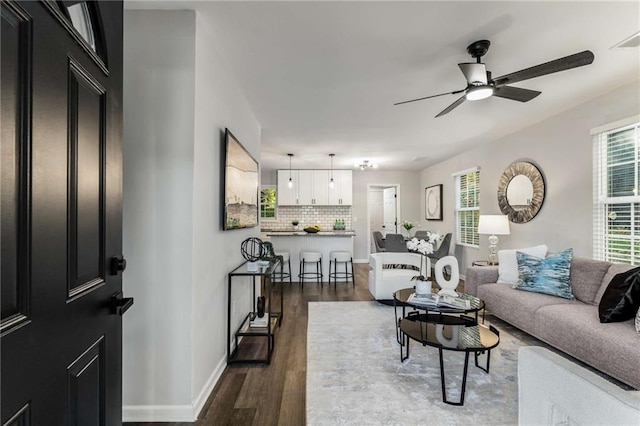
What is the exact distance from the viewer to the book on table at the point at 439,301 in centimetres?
240

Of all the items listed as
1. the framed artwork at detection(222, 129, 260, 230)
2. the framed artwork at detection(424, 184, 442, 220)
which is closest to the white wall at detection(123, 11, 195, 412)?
the framed artwork at detection(222, 129, 260, 230)

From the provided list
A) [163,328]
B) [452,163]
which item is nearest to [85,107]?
[163,328]

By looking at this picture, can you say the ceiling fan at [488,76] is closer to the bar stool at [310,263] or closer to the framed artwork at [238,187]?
the framed artwork at [238,187]

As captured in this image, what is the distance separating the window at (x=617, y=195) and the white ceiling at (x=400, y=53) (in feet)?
1.79

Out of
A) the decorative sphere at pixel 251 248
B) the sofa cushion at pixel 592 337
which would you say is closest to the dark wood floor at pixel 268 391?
the decorative sphere at pixel 251 248

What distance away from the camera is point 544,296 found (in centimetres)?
293

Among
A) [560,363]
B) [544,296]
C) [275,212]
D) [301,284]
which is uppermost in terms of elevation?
[275,212]

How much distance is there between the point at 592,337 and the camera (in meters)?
2.12

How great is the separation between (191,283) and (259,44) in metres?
1.75

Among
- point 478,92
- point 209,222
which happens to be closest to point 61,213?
point 209,222

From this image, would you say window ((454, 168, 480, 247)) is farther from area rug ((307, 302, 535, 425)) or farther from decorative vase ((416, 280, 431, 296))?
decorative vase ((416, 280, 431, 296))

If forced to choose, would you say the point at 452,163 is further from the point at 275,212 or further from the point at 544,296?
the point at 275,212

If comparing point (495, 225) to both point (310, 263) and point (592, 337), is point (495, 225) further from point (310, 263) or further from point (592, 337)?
point (310, 263)

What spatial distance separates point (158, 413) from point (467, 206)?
5.68 m
